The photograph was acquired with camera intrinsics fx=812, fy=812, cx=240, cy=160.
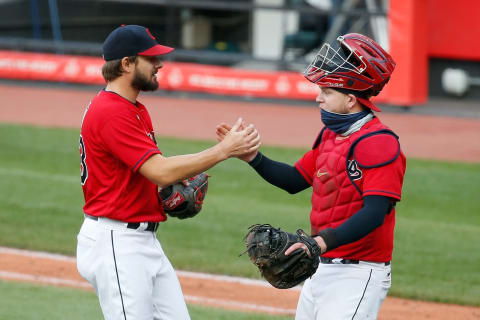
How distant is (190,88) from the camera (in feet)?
65.1

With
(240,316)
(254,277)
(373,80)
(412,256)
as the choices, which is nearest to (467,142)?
(412,256)

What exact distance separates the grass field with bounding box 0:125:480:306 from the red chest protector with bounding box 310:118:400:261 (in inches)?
137

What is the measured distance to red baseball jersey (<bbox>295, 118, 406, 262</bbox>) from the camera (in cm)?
371

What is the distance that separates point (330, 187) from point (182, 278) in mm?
3926

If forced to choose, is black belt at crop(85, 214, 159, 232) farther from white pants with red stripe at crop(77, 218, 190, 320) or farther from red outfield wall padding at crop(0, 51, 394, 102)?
red outfield wall padding at crop(0, 51, 394, 102)

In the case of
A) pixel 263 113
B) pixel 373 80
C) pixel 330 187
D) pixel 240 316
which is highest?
pixel 373 80

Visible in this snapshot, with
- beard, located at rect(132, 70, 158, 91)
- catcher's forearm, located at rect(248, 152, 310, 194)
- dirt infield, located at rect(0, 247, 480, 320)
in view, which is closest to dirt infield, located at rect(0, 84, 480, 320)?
dirt infield, located at rect(0, 247, 480, 320)

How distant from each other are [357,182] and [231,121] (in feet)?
42.1

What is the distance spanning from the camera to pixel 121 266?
412 cm

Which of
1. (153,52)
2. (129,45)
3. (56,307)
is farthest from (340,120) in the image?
(56,307)

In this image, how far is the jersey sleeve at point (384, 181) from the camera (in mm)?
3671

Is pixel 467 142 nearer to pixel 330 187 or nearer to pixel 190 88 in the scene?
pixel 190 88

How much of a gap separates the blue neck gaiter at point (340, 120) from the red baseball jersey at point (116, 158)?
0.88 meters

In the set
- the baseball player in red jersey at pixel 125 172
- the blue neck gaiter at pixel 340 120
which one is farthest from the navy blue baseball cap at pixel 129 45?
the blue neck gaiter at pixel 340 120
